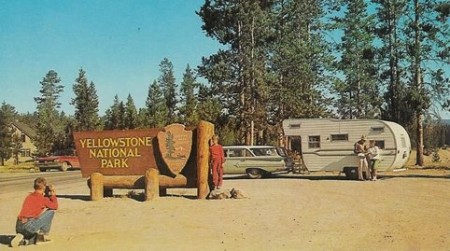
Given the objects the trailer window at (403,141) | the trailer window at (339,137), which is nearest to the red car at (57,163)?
the trailer window at (339,137)

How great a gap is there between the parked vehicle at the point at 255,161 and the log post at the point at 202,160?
9048 millimetres

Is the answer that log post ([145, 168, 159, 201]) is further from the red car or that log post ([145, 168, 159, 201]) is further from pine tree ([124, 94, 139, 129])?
pine tree ([124, 94, 139, 129])

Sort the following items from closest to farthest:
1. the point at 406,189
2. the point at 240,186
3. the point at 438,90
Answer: the point at 406,189 → the point at 240,186 → the point at 438,90

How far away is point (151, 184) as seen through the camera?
17062 mm

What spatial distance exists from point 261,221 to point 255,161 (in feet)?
46.1

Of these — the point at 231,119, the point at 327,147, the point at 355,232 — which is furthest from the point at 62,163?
the point at 355,232

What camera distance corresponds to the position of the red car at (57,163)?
45.0m

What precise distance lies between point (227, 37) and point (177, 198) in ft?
82.5

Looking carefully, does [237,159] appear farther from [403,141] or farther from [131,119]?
[131,119]

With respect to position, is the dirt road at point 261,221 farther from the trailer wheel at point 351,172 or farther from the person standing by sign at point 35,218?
the trailer wheel at point 351,172

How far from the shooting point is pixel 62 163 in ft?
148

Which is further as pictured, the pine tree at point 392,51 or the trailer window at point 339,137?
the pine tree at point 392,51

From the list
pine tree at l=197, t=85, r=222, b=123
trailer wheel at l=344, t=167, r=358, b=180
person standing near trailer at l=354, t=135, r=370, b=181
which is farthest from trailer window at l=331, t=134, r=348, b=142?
pine tree at l=197, t=85, r=222, b=123

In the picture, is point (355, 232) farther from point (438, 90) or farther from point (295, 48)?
point (295, 48)
